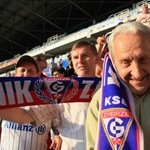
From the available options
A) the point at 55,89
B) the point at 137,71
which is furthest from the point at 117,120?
the point at 55,89

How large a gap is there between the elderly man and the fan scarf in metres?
1.15

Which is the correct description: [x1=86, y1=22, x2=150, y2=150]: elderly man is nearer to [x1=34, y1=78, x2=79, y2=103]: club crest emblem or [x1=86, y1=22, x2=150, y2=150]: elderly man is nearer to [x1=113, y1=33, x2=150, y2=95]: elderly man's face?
[x1=113, y1=33, x2=150, y2=95]: elderly man's face

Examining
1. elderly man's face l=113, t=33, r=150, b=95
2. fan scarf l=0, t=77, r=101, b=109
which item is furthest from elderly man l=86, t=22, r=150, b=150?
fan scarf l=0, t=77, r=101, b=109

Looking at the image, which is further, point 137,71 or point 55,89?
point 55,89

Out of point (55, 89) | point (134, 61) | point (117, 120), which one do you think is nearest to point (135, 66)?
point (134, 61)

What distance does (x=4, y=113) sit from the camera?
2504 mm

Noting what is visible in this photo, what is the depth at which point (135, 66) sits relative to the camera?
1.48m

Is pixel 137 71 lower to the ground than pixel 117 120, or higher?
higher

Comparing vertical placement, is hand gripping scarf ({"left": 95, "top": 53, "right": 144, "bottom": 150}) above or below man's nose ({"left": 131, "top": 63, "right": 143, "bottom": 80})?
below

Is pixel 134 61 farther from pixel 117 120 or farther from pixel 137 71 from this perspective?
pixel 117 120

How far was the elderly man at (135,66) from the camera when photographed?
1478 mm

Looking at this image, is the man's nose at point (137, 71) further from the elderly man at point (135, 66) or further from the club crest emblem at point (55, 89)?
the club crest emblem at point (55, 89)

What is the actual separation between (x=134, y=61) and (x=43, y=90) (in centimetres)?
130

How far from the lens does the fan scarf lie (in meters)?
2.63
